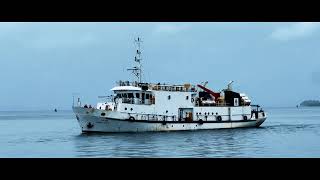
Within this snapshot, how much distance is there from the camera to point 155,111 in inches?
1766

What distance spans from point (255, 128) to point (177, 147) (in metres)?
26.4

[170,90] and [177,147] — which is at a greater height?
[170,90]

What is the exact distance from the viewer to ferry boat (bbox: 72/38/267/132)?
43.0 m

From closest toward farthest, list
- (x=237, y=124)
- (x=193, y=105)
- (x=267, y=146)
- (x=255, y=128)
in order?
(x=267, y=146) → (x=193, y=105) → (x=237, y=124) → (x=255, y=128)

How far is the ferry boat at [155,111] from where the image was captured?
4297 centimetres

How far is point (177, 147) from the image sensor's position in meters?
33.6
